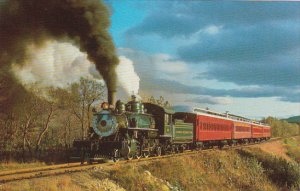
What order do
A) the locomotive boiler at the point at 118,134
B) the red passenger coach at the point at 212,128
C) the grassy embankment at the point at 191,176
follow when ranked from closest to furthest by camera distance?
the grassy embankment at the point at 191,176
the locomotive boiler at the point at 118,134
the red passenger coach at the point at 212,128

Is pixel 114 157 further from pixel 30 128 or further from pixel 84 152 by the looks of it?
pixel 30 128

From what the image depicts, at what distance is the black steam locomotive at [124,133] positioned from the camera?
15406mm

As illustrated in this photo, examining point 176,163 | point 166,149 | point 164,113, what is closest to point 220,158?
point 166,149

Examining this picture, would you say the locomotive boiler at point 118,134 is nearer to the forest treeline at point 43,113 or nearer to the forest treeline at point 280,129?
the forest treeline at point 43,113

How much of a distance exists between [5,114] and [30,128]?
298 cm

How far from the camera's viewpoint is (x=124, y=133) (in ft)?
53.6

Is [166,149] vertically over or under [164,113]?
under

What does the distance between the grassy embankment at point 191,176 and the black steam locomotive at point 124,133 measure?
1555 millimetres

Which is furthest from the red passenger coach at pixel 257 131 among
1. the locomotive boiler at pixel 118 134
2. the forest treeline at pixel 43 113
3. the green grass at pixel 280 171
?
the locomotive boiler at pixel 118 134

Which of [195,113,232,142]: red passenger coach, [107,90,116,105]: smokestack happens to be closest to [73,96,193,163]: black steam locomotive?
[107,90,116,105]: smokestack

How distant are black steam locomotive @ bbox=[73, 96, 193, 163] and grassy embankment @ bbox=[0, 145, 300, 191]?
156cm

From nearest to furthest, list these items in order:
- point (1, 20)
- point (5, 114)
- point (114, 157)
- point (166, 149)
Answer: point (114, 157) → point (1, 20) → point (166, 149) → point (5, 114)

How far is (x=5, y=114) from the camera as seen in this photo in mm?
25375

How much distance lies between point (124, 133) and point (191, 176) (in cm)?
346
